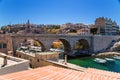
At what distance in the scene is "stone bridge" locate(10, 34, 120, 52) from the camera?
30822mm

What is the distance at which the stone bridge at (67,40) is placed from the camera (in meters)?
30.8

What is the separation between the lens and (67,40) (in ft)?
136

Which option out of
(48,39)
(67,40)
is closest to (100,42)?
(67,40)

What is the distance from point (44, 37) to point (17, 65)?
27.7 meters

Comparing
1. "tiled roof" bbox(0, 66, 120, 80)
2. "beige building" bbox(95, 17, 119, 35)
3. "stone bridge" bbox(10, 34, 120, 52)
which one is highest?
"beige building" bbox(95, 17, 119, 35)

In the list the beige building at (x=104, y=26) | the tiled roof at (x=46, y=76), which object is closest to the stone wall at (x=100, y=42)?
the beige building at (x=104, y=26)

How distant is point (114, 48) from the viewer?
48.4 meters

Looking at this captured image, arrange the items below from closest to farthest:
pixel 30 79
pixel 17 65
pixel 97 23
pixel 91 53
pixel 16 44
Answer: pixel 30 79, pixel 17 65, pixel 16 44, pixel 91 53, pixel 97 23

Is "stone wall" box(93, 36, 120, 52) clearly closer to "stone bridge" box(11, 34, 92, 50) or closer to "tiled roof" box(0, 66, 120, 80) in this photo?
"stone bridge" box(11, 34, 92, 50)

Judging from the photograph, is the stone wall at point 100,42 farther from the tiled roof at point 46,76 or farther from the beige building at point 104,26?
the tiled roof at point 46,76

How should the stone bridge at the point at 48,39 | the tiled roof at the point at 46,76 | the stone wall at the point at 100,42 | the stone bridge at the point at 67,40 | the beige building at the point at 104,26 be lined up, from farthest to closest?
the beige building at the point at 104,26
the stone wall at the point at 100,42
the stone bridge at the point at 67,40
the stone bridge at the point at 48,39
the tiled roof at the point at 46,76

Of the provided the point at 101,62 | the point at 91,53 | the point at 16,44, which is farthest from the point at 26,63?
the point at 91,53

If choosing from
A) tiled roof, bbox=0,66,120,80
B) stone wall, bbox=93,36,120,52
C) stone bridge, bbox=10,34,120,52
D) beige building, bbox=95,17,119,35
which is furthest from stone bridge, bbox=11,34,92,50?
beige building, bbox=95,17,119,35

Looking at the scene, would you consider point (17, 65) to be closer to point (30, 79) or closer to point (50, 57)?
point (30, 79)
